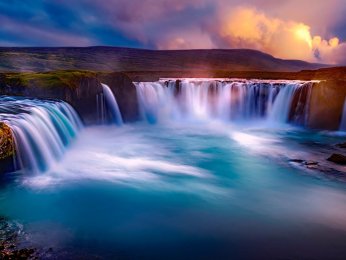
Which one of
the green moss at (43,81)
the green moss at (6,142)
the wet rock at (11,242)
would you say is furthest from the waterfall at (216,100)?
the wet rock at (11,242)

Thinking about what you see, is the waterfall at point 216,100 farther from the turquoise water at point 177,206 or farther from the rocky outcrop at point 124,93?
the turquoise water at point 177,206

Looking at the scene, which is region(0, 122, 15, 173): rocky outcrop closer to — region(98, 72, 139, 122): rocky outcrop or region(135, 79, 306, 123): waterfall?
region(98, 72, 139, 122): rocky outcrop

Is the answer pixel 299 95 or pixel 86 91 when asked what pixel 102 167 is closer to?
pixel 86 91

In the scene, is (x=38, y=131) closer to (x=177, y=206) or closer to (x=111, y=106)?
(x=177, y=206)

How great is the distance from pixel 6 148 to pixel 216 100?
19085 mm

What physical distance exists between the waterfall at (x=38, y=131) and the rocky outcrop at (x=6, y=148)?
299 millimetres

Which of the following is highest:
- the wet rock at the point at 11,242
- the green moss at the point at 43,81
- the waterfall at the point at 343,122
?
the green moss at the point at 43,81

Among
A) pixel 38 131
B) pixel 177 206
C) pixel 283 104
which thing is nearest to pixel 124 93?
pixel 283 104

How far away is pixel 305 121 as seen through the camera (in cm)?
2100

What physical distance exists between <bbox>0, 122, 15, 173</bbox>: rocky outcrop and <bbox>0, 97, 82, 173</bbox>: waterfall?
30 cm

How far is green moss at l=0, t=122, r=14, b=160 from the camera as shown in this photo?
7543 millimetres

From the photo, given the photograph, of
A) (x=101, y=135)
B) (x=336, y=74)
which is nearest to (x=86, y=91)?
(x=101, y=135)

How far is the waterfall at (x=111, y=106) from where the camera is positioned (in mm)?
18906

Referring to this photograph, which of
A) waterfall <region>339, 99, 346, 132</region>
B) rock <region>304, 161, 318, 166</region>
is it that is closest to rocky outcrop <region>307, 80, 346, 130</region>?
waterfall <region>339, 99, 346, 132</region>
